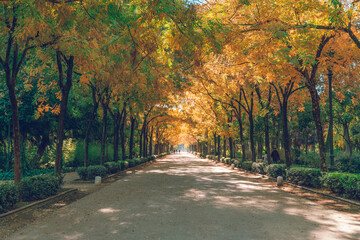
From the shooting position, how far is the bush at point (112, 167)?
63.0 ft

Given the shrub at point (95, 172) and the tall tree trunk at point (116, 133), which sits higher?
A: the tall tree trunk at point (116, 133)

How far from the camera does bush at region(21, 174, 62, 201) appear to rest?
955cm

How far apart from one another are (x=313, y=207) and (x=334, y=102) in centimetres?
1410

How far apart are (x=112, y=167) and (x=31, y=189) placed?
1020 cm

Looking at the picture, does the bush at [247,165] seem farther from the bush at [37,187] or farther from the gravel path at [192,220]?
the bush at [37,187]

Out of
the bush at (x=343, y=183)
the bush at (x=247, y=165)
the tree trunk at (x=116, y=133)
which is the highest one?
the tree trunk at (x=116, y=133)

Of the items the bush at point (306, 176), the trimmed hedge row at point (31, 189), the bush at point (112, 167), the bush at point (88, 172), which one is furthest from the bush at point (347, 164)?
the trimmed hedge row at point (31, 189)

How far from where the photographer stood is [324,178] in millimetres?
11453

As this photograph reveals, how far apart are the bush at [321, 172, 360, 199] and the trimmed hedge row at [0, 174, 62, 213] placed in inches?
403

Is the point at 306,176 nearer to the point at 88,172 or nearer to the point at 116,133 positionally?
the point at 88,172

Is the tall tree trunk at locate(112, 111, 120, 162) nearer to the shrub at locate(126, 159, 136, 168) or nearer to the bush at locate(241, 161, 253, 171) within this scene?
the shrub at locate(126, 159, 136, 168)

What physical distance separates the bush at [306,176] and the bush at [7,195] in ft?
36.5

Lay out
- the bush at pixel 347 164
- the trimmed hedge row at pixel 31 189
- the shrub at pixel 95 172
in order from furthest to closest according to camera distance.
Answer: the bush at pixel 347 164 < the shrub at pixel 95 172 < the trimmed hedge row at pixel 31 189

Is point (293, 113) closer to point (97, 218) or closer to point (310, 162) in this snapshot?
point (310, 162)
